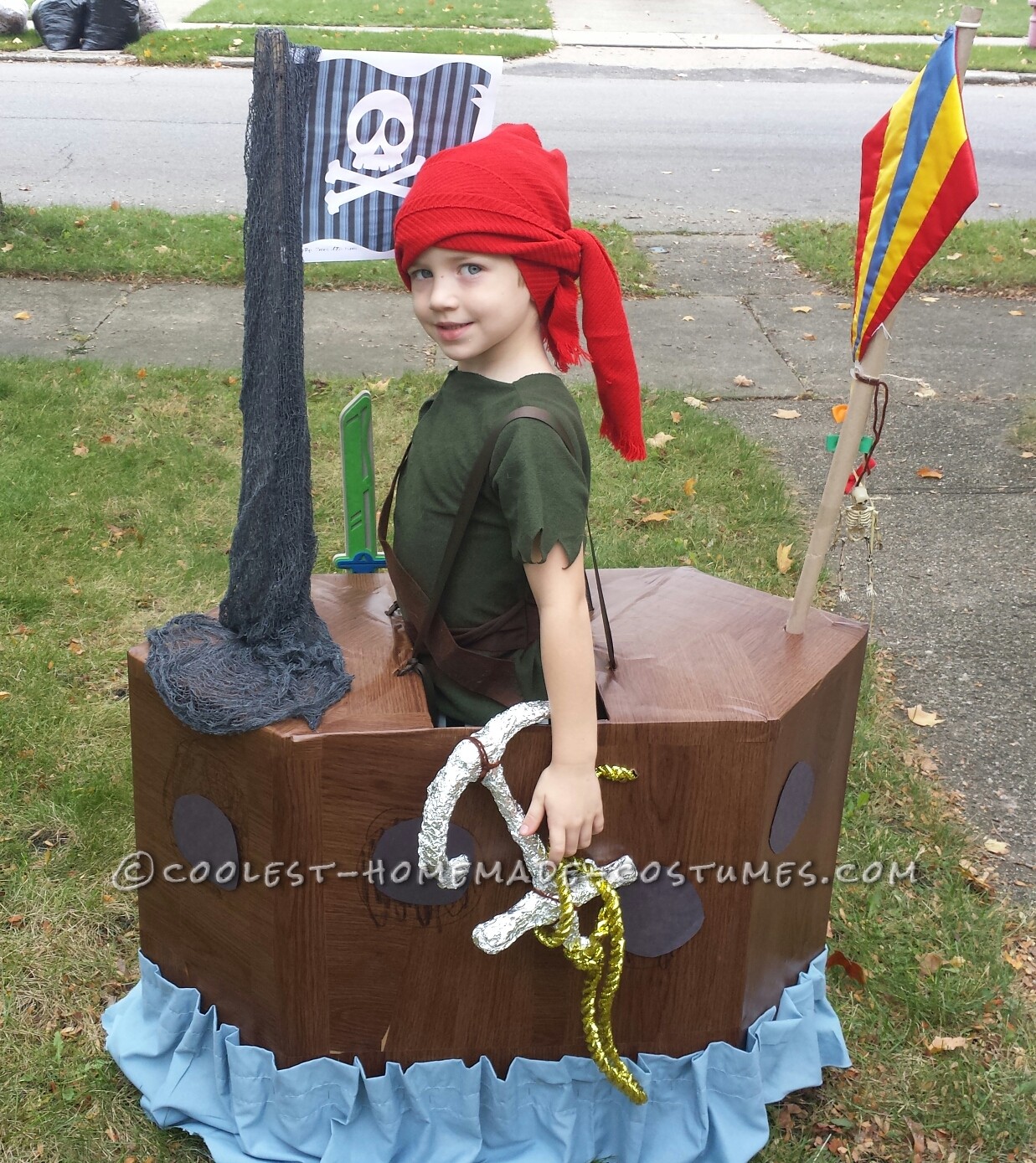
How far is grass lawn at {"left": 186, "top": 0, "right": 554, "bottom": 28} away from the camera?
47.8 ft

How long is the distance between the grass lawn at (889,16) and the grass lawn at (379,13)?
11.9 feet

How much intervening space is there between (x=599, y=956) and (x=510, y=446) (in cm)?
83

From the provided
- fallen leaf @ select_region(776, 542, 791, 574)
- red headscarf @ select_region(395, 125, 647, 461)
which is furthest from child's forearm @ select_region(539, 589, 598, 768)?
fallen leaf @ select_region(776, 542, 791, 574)

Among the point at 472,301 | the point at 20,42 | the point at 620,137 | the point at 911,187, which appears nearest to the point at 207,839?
the point at 472,301

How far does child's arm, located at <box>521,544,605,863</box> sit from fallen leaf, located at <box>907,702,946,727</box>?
5.95 ft

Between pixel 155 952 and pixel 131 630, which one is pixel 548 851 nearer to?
pixel 155 952

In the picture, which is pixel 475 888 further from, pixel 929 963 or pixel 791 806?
pixel 929 963

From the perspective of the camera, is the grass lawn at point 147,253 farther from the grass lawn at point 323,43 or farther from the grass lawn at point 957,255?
the grass lawn at point 323,43

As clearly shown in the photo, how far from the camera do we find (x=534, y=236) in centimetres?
184

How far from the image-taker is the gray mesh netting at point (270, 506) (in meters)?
1.87

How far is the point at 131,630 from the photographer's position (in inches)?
146

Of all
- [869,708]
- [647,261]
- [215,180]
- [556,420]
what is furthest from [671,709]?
[215,180]

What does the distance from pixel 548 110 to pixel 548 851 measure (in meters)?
10.5

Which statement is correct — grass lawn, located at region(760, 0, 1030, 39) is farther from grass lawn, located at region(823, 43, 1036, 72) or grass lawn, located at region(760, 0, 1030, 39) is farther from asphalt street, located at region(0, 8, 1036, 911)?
asphalt street, located at region(0, 8, 1036, 911)
